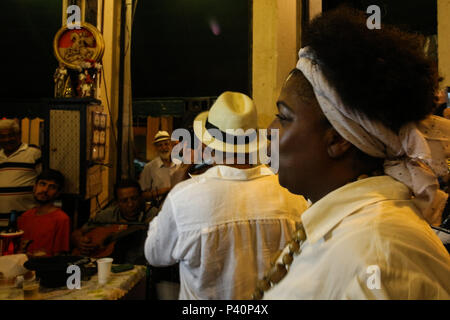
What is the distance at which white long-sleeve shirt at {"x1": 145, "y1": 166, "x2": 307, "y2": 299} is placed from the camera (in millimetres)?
1703

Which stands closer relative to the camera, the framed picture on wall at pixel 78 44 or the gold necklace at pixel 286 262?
the gold necklace at pixel 286 262

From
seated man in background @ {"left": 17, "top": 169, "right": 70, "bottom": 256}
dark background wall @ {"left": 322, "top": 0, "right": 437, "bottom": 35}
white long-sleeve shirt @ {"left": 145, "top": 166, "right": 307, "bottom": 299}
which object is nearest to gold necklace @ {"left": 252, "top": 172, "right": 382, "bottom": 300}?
white long-sleeve shirt @ {"left": 145, "top": 166, "right": 307, "bottom": 299}

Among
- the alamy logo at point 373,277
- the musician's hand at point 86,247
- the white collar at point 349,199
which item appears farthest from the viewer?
the musician's hand at point 86,247

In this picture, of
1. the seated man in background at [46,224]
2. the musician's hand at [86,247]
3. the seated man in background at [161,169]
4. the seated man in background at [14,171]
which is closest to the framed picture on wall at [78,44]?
the seated man in background at [14,171]

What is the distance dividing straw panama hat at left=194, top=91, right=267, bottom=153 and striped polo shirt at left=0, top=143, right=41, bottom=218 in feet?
8.66

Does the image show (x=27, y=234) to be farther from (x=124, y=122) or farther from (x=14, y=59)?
(x=14, y=59)

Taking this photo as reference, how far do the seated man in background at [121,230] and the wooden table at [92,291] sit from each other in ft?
2.21

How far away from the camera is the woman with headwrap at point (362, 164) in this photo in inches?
25.7

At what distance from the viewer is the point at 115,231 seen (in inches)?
128

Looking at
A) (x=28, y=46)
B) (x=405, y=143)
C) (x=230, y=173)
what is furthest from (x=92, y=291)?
(x=28, y=46)

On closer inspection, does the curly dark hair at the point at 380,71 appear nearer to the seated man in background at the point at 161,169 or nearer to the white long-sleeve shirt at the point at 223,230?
the white long-sleeve shirt at the point at 223,230

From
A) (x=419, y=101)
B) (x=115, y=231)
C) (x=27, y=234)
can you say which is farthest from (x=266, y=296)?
(x=27, y=234)

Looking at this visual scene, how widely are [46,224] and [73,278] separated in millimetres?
1142

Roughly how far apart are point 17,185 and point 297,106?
12.2ft
